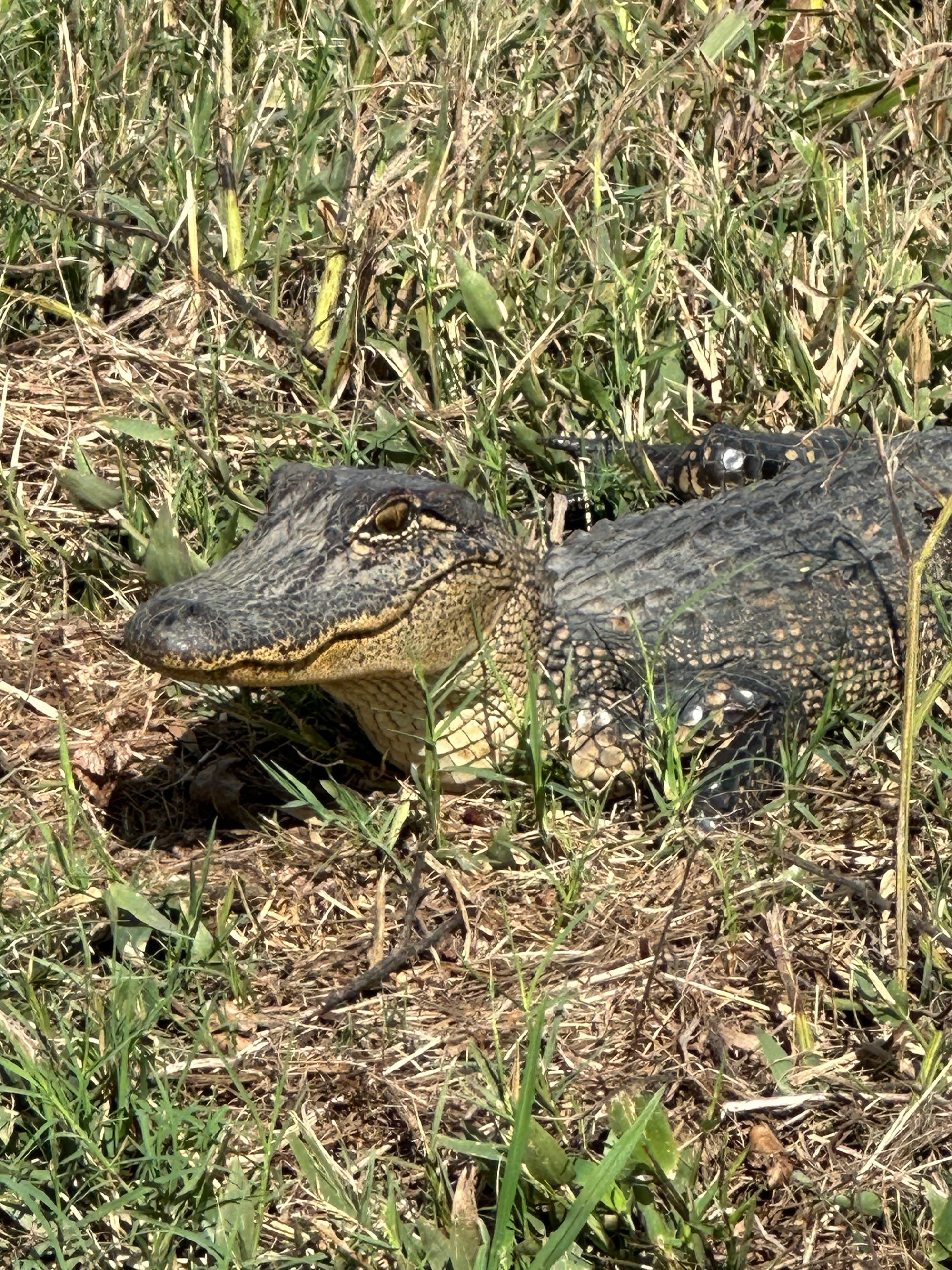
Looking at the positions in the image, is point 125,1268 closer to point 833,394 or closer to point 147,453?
point 147,453

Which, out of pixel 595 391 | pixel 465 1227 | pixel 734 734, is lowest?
pixel 734 734

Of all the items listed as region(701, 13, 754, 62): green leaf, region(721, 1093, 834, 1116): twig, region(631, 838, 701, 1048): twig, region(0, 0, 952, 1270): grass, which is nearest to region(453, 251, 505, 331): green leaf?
region(0, 0, 952, 1270): grass

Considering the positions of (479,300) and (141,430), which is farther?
(479,300)

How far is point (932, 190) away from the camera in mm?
5098

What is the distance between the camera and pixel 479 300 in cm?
452

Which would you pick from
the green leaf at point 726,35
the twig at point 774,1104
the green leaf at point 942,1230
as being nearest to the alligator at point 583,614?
the twig at point 774,1104

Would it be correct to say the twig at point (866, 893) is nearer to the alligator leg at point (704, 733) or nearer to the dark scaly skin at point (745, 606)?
the alligator leg at point (704, 733)

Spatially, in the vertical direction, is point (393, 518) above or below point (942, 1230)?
above

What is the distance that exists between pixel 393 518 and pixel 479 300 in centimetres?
126

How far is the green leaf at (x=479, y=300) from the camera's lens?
14.8 ft

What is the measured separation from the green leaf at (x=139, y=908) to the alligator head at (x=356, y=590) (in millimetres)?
421

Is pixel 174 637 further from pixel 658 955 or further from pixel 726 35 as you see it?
pixel 726 35

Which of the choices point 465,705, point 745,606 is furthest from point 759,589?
point 465,705

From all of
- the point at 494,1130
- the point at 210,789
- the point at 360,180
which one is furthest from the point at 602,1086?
the point at 360,180
